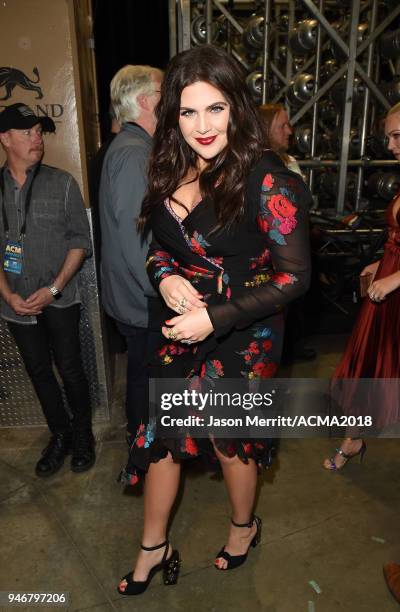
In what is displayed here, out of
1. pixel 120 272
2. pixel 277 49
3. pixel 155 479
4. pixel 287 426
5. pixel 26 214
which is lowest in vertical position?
pixel 287 426

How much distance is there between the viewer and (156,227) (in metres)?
Answer: 1.75

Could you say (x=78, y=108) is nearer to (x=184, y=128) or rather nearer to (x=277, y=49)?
(x=184, y=128)

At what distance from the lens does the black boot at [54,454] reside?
105 inches

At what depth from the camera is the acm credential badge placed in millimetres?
2494

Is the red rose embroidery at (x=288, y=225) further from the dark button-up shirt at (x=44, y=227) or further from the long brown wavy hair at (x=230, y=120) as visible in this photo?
the dark button-up shirt at (x=44, y=227)

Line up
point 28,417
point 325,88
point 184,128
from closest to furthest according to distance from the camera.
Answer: point 184,128
point 28,417
point 325,88

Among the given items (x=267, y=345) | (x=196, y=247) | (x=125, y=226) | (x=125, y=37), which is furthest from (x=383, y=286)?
(x=125, y=37)

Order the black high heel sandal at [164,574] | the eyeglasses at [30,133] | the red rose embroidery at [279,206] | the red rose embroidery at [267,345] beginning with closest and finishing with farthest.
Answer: the red rose embroidery at [279,206]
the red rose embroidery at [267,345]
the black high heel sandal at [164,574]
the eyeglasses at [30,133]

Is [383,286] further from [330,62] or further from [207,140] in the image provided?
[330,62]

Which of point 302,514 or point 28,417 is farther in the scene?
point 28,417

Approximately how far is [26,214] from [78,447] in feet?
4.15

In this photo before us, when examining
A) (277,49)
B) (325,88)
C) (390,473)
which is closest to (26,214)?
(390,473)

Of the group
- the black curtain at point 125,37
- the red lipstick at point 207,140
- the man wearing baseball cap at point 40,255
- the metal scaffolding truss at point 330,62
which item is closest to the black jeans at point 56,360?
the man wearing baseball cap at point 40,255

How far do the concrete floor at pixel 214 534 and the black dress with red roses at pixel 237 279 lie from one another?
47 centimetres
